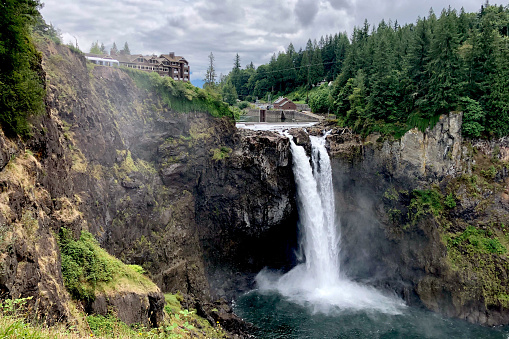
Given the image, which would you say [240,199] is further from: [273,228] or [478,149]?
[478,149]

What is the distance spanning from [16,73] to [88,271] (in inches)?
327

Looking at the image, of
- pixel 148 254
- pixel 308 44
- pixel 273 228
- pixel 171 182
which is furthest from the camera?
pixel 308 44

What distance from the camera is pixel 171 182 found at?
30.1 m

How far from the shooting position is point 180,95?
3102 centimetres

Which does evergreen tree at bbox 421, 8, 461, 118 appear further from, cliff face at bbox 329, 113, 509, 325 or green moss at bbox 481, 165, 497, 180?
green moss at bbox 481, 165, 497, 180

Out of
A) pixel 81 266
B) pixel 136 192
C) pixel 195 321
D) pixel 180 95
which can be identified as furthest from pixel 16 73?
pixel 180 95

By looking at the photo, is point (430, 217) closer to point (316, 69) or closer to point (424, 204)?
point (424, 204)

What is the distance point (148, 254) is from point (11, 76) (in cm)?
1776

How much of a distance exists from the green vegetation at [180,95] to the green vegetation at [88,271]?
15.8 metres

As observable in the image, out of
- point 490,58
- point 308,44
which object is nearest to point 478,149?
point 490,58

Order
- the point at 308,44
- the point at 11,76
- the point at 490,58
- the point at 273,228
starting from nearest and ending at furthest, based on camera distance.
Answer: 1. the point at 11,76
2. the point at 490,58
3. the point at 273,228
4. the point at 308,44

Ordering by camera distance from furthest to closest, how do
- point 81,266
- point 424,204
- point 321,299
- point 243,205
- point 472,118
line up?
point 243,205 → point 424,204 → point 472,118 → point 321,299 → point 81,266

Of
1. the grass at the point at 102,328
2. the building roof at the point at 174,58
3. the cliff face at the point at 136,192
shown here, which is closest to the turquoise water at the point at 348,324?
the cliff face at the point at 136,192

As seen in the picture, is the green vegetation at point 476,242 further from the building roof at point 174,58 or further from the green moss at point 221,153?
the building roof at point 174,58
